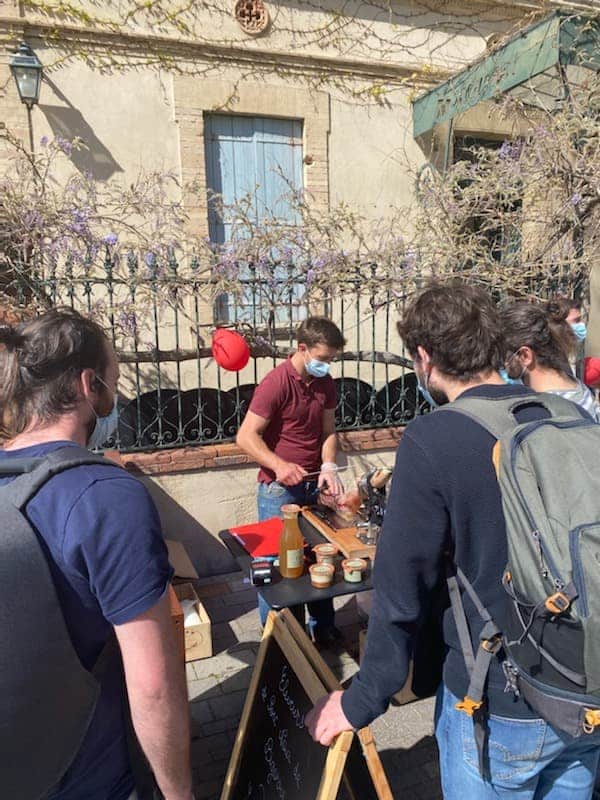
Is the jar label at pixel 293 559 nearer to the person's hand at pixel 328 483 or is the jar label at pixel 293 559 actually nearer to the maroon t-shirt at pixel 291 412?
the person's hand at pixel 328 483

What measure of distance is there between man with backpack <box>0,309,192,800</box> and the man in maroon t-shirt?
2260mm

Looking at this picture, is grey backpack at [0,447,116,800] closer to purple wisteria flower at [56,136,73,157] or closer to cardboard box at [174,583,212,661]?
cardboard box at [174,583,212,661]

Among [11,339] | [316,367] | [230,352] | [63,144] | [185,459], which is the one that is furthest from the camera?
[63,144]

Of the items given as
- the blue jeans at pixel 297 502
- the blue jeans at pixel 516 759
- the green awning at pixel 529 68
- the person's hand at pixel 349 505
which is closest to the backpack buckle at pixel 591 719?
the blue jeans at pixel 516 759

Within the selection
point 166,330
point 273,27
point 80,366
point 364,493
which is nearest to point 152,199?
point 166,330

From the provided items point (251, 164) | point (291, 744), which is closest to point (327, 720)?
point (291, 744)

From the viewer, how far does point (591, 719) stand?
4.30ft

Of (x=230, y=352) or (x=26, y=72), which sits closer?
(x=230, y=352)

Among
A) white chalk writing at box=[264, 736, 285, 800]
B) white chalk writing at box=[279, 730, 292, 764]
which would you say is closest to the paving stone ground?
white chalk writing at box=[264, 736, 285, 800]

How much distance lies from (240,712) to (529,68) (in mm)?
7369

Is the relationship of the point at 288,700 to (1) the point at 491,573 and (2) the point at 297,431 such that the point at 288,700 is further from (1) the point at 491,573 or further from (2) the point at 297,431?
(2) the point at 297,431

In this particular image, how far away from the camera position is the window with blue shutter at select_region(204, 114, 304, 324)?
8.23 meters

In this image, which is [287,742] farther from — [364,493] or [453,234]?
[453,234]

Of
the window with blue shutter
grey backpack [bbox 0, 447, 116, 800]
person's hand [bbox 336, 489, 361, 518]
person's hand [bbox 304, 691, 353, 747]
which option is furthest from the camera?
the window with blue shutter
